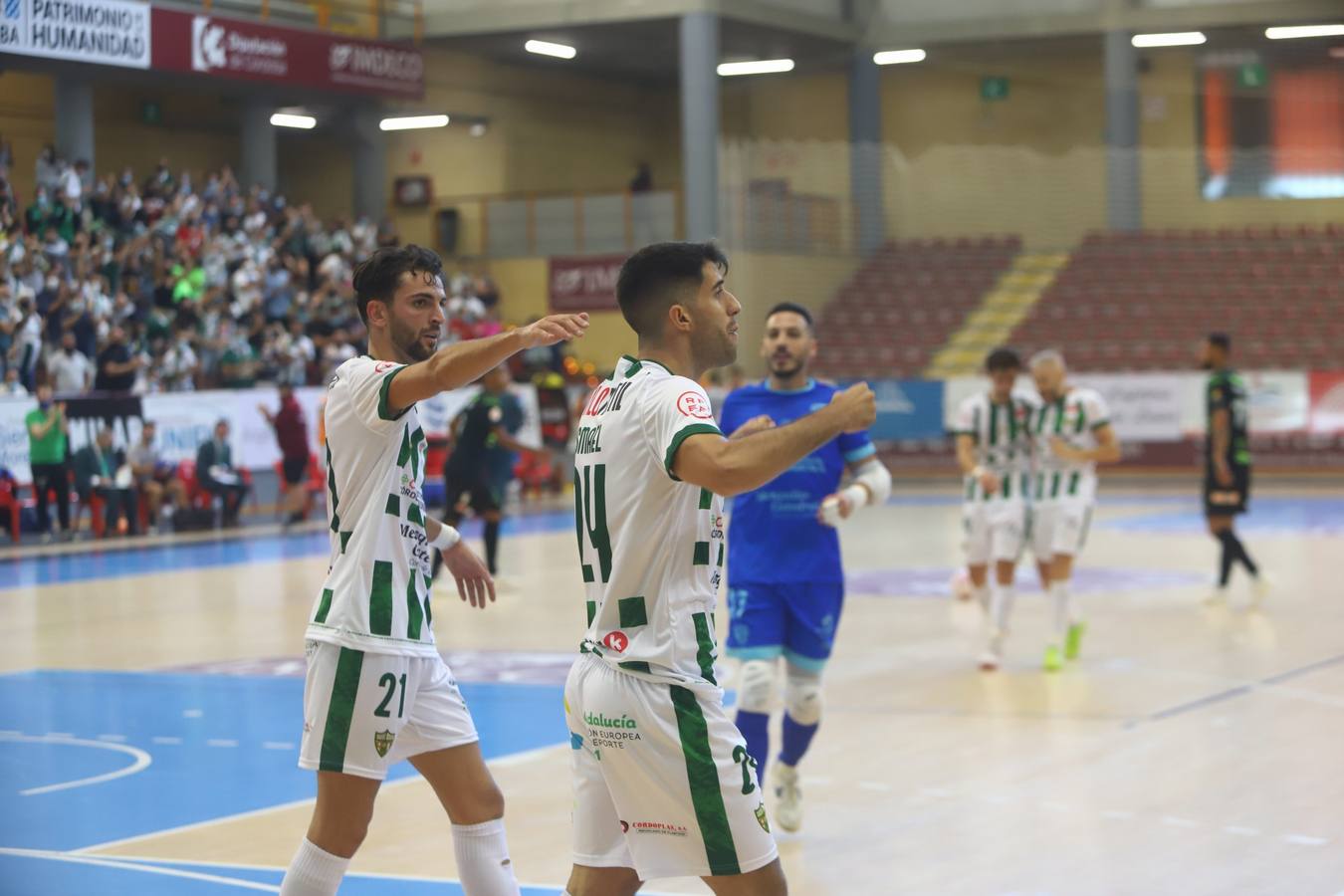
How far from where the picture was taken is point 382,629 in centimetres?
472

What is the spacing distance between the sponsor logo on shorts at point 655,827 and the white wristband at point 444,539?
130 centimetres

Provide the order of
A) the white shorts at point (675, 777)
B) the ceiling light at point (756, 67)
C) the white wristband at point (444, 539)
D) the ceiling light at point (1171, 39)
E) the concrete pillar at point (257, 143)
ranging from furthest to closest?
the ceiling light at point (756, 67) < the ceiling light at point (1171, 39) < the concrete pillar at point (257, 143) < the white wristband at point (444, 539) < the white shorts at point (675, 777)

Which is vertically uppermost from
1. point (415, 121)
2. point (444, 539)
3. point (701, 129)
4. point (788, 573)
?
point (415, 121)

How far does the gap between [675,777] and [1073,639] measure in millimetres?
7983

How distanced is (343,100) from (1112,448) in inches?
978

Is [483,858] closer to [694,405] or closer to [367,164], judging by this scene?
[694,405]

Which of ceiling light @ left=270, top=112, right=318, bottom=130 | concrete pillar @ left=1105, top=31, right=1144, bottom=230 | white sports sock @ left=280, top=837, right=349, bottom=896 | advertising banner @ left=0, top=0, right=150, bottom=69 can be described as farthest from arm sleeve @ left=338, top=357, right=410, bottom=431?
concrete pillar @ left=1105, top=31, right=1144, bottom=230

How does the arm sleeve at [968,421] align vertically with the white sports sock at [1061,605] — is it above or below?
above

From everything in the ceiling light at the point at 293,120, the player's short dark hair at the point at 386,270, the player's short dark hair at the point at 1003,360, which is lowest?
the player's short dark hair at the point at 1003,360

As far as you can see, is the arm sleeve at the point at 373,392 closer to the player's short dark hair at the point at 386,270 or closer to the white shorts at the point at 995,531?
the player's short dark hair at the point at 386,270

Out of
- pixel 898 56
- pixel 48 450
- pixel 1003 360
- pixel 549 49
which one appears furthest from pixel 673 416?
pixel 898 56

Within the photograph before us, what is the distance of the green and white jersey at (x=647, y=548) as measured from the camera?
406 cm

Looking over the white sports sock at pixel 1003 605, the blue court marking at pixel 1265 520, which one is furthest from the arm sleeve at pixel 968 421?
the blue court marking at pixel 1265 520

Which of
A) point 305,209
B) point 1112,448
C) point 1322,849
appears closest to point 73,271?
point 305,209
